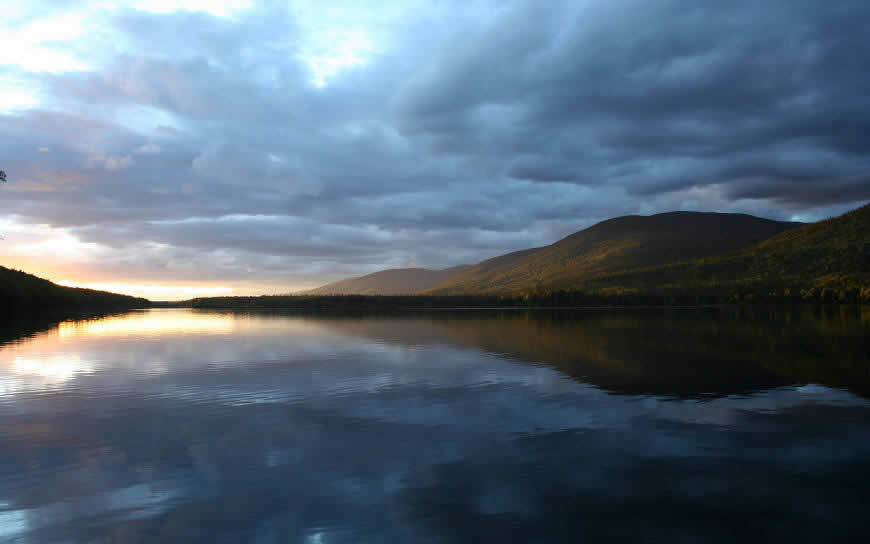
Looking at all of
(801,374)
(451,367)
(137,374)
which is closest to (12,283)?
(137,374)

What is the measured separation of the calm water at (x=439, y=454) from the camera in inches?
526

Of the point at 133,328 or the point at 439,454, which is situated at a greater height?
the point at 133,328

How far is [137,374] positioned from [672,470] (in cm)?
3859

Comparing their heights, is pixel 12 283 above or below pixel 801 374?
above

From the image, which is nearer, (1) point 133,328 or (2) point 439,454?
(2) point 439,454

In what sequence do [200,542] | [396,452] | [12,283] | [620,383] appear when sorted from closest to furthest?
[200,542] → [396,452] → [620,383] → [12,283]

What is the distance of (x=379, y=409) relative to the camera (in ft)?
86.5

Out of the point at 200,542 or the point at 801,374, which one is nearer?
the point at 200,542

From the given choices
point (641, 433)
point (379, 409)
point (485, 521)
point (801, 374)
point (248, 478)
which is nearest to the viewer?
point (485, 521)

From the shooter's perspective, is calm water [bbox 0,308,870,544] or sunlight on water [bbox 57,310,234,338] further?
sunlight on water [bbox 57,310,234,338]

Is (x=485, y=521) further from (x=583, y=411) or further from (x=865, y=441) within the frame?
(x=865, y=441)

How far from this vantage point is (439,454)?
19.0m

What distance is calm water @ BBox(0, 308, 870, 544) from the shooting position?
1335cm

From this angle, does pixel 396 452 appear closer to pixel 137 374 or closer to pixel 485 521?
pixel 485 521
